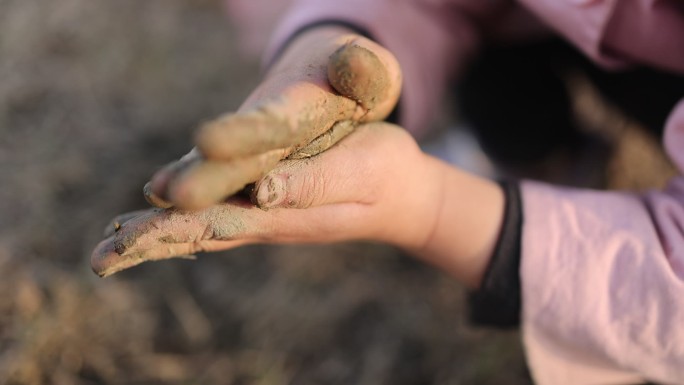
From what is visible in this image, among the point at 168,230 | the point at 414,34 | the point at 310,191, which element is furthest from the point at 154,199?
the point at 414,34

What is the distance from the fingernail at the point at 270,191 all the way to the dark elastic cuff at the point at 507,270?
40 cm

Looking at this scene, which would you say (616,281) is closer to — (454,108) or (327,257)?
(327,257)

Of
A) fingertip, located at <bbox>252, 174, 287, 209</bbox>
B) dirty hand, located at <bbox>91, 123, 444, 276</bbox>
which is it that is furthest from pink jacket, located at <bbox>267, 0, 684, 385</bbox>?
fingertip, located at <bbox>252, 174, 287, 209</bbox>

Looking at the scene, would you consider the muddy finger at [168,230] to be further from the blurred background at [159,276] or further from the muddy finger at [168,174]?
the blurred background at [159,276]

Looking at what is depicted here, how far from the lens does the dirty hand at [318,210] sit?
66 centimetres

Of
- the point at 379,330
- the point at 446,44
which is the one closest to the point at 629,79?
the point at 446,44

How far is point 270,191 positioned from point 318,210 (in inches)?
5.4

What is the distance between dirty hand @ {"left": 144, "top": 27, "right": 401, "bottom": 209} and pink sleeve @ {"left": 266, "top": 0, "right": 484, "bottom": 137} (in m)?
0.30

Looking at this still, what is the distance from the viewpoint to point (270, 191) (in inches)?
24.1

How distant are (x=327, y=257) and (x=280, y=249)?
11 cm

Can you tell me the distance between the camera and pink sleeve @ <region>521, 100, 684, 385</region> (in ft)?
2.67

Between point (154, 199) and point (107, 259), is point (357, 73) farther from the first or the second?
point (107, 259)

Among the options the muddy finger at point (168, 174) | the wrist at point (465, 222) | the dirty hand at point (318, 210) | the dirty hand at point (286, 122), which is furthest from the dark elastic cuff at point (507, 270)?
the muddy finger at point (168, 174)

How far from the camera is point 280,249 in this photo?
1348 mm
